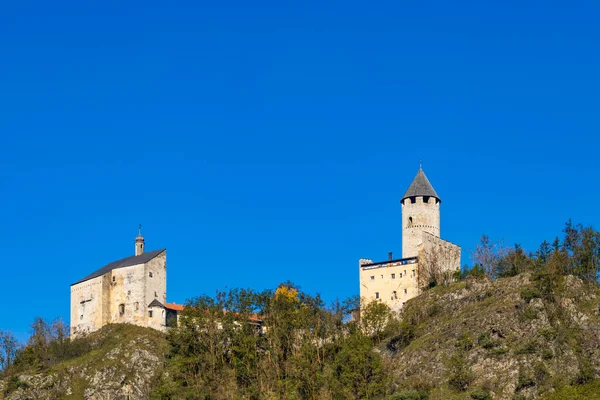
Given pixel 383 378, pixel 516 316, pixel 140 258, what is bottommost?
pixel 383 378

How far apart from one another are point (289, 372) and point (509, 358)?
1929cm

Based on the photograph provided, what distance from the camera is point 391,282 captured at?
4193 inches

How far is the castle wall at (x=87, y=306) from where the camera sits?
355 ft

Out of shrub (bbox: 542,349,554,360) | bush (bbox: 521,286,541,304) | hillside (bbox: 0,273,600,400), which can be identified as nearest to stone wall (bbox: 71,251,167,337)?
hillside (bbox: 0,273,600,400)

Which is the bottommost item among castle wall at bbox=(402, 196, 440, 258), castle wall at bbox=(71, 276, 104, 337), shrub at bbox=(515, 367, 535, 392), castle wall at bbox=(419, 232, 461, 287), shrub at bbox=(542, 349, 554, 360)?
shrub at bbox=(515, 367, 535, 392)

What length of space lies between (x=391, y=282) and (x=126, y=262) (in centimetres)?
3052

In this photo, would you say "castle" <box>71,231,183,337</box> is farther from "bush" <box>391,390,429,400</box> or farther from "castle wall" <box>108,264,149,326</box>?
"bush" <box>391,390,429,400</box>

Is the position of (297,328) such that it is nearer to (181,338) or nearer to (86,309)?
(181,338)

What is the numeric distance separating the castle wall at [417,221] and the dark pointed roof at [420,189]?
546 mm

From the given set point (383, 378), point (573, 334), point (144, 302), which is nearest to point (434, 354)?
point (383, 378)

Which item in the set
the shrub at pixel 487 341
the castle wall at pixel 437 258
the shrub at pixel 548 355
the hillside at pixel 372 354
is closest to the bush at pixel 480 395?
the hillside at pixel 372 354

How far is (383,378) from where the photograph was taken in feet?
282

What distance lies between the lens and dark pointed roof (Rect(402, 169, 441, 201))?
373 feet

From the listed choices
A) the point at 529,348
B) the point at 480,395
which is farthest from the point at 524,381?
the point at 480,395
